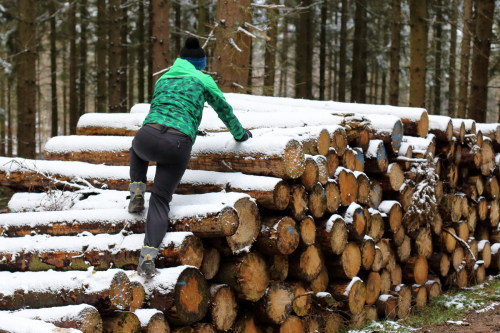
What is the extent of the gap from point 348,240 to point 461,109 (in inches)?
380

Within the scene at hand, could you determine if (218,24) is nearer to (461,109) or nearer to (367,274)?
(367,274)

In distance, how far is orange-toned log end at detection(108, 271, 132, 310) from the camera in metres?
3.71

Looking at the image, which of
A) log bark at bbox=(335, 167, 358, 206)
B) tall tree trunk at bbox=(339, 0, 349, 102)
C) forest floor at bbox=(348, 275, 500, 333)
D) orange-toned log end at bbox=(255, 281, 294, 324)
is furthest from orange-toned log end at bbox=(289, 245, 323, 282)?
tall tree trunk at bbox=(339, 0, 349, 102)

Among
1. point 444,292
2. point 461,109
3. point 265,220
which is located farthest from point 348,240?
point 461,109

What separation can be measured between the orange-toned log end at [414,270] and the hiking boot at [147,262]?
4.18 m

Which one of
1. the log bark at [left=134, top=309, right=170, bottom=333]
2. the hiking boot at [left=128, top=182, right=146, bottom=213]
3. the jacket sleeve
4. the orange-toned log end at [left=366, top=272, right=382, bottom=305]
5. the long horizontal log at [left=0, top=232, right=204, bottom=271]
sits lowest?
the orange-toned log end at [left=366, top=272, right=382, bottom=305]

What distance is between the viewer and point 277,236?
4.86 metres

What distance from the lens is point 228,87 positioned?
33.9ft

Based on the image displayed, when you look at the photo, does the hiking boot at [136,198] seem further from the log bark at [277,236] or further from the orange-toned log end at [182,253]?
the log bark at [277,236]

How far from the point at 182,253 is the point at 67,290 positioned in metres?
0.84

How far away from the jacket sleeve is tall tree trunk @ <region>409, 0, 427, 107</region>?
888 centimetres

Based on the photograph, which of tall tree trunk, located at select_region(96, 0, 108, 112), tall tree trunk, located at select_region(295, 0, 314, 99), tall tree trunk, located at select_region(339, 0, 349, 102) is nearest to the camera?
tall tree trunk, located at select_region(96, 0, 108, 112)

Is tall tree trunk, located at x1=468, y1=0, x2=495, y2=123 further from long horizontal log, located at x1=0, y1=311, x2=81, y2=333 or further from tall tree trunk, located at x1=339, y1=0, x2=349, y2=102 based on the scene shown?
long horizontal log, located at x1=0, y1=311, x2=81, y2=333

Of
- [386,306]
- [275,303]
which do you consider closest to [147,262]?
[275,303]
